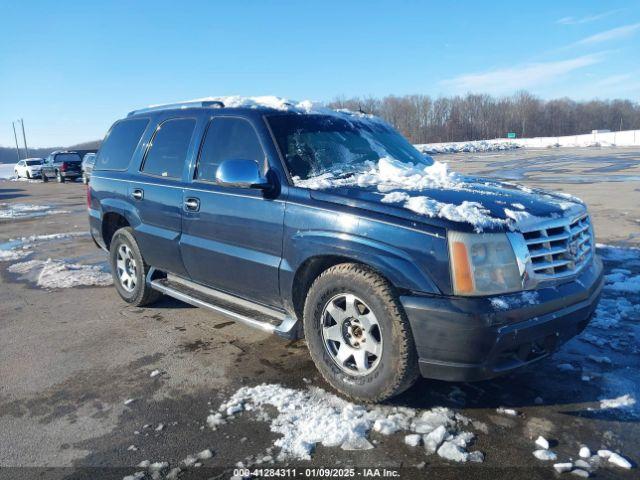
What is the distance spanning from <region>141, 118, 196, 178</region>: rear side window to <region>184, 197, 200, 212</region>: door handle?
32 centimetres

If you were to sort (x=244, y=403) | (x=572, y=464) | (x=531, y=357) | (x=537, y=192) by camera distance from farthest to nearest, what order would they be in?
(x=537, y=192)
(x=244, y=403)
(x=531, y=357)
(x=572, y=464)

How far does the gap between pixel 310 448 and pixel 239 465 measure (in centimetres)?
39

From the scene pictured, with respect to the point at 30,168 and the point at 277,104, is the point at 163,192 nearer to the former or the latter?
the point at 277,104

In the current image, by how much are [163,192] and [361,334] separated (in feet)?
7.88

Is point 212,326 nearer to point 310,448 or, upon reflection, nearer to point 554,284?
point 310,448

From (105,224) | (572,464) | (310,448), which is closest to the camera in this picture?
(572,464)

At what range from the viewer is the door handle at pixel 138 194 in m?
4.79

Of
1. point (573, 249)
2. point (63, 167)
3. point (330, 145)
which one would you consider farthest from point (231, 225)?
point (63, 167)

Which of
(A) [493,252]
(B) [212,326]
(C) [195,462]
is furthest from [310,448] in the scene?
(B) [212,326]

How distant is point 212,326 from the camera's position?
4.70 m

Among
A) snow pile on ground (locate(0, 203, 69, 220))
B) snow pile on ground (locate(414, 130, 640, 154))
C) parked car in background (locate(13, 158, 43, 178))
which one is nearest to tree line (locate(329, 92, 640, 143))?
snow pile on ground (locate(414, 130, 640, 154))

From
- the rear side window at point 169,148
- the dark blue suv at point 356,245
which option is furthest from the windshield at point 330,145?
the rear side window at point 169,148

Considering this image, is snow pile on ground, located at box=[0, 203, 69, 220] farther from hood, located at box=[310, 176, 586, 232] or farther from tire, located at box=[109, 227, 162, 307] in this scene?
hood, located at box=[310, 176, 586, 232]

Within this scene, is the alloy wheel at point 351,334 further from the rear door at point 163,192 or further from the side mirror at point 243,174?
the rear door at point 163,192
